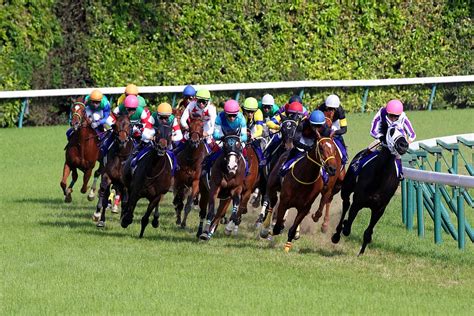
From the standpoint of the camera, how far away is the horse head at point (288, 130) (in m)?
16.0

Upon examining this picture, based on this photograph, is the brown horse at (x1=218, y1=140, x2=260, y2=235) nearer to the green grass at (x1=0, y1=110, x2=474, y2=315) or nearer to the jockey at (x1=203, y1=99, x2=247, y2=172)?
the green grass at (x1=0, y1=110, x2=474, y2=315)

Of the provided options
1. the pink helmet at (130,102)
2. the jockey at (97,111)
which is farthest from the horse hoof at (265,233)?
the jockey at (97,111)

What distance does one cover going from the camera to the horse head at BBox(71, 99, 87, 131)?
18297 mm

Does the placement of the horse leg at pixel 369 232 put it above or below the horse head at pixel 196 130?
below

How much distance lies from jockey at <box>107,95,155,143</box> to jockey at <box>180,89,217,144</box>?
1.49ft

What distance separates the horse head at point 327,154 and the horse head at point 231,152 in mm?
1386

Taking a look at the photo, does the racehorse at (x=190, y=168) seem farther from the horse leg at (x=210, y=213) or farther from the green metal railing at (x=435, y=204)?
the green metal railing at (x=435, y=204)

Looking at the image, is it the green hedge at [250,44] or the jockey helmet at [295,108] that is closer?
the jockey helmet at [295,108]

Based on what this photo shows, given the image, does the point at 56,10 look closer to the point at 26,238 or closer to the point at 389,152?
the point at 26,238

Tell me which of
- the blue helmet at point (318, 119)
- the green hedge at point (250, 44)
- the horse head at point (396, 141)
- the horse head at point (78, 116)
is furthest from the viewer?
the green hedge at point (250, 44)

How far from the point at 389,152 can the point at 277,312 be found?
3.84 metres

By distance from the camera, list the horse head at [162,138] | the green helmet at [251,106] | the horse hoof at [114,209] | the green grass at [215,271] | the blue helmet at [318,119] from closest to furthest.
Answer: the green grass at [215,271]
the blue helmet at [318,119]
the horse head at [162,138]
the green helmet at [251,106]
the horse hoof at [114,209]

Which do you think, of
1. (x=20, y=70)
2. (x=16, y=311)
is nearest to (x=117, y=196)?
(x=16, y=311)

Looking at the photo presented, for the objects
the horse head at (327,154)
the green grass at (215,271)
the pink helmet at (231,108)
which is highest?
the pink helmet at (231,108)
